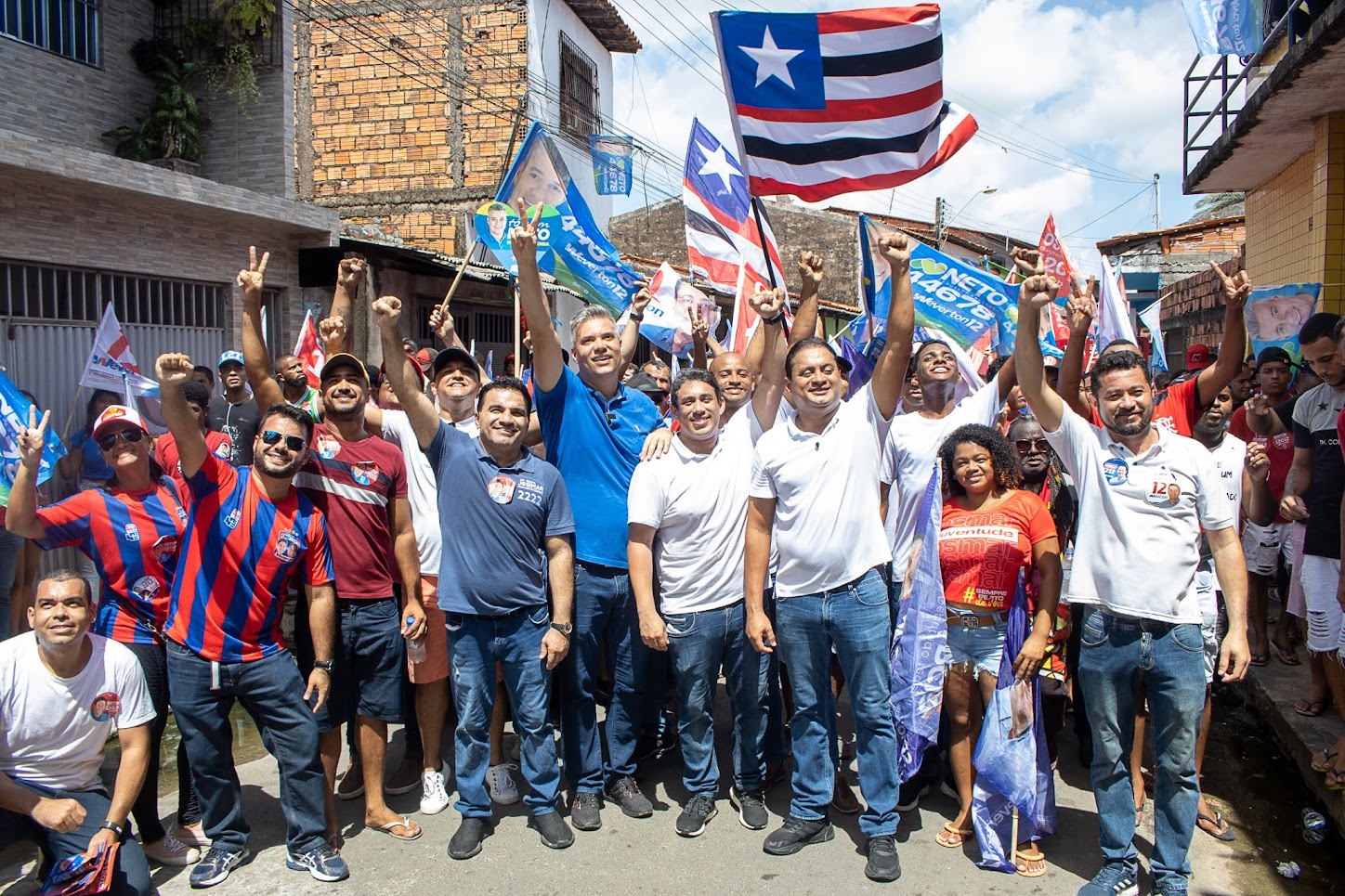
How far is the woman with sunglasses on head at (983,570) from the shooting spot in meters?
4.02

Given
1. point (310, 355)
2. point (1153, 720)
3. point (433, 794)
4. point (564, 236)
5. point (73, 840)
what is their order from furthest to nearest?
1. point (310, 355)
2. point (564, 236)
3. point (433, 794)
4. point (1153, 720)
5. point (73, 840)

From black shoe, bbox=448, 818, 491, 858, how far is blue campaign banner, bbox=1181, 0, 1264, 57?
35.6 ft

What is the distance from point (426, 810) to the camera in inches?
180

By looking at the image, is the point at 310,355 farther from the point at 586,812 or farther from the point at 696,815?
the point at 696,815

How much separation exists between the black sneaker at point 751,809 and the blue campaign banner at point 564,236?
3.71 metres

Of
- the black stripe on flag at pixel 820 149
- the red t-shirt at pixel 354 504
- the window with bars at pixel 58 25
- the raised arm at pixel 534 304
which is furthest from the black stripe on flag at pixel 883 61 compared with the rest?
the window with bars at pixel 58 25

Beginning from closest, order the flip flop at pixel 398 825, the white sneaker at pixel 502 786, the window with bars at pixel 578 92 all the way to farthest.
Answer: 1. the flip flop at pixel 398 825
2. the white sneaker at pixel 502 786
3. the window with bars at pixel 578 92

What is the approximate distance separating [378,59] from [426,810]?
1718 centimetres

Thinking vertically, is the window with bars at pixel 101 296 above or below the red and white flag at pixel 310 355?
above

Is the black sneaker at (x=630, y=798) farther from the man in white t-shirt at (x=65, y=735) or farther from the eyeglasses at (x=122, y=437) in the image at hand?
the eyeglasses at (x=122, y=437)

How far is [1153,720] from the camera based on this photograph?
3.79 metres

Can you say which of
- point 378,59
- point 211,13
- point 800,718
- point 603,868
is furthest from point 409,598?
point 378,59

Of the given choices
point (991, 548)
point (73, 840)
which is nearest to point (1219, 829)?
point (991, 548)

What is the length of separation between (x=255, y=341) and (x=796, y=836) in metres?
3.26
